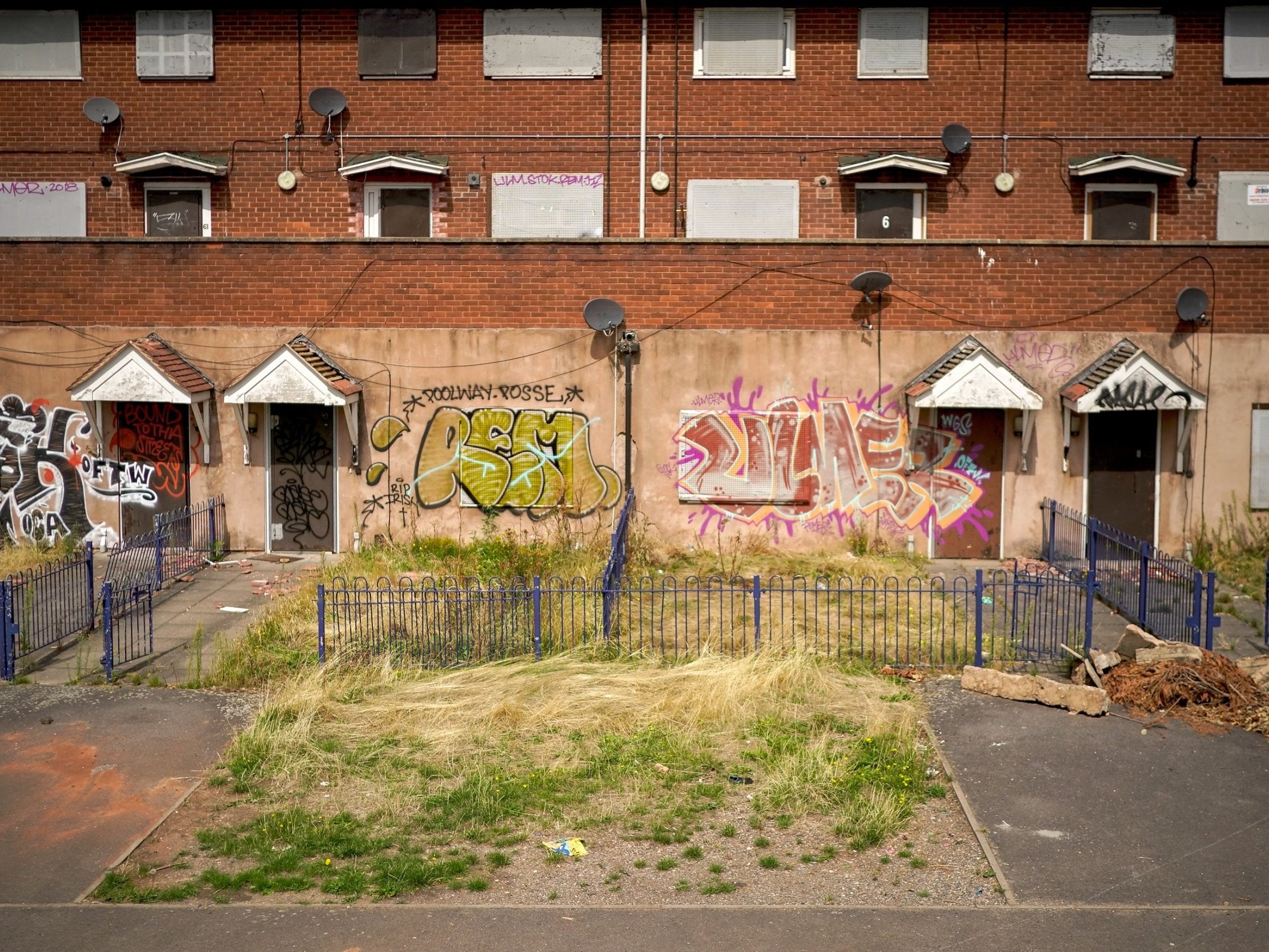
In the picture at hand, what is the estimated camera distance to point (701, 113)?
21.0 m

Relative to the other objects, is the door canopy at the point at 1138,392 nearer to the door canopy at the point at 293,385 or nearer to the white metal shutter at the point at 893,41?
the white metal shutter at the point at 893,41

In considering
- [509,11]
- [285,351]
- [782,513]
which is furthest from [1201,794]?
[509,11]

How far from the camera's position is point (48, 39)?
69.9ft

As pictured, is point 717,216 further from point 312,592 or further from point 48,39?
point 48,39

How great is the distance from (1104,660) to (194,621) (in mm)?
9664

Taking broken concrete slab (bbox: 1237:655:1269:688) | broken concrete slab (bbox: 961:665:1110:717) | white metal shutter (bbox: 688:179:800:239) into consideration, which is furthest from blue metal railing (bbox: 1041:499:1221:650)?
white metal shutter (bbox: 688:179:800:239)

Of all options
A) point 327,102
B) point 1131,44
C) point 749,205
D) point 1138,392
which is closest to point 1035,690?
point 1138,392

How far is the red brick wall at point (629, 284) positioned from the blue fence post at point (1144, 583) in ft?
17.3

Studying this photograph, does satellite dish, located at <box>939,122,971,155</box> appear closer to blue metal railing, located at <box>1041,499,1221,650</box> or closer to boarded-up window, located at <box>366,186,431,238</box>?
blue metal railing, located at <box>1041,499,1221,650</box>

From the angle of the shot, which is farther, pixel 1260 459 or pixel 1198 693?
pixel 1260 459

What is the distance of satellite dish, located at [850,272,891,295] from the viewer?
17.0 meters

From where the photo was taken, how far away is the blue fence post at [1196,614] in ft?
40.7

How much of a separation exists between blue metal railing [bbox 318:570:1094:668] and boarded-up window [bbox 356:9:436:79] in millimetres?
11120

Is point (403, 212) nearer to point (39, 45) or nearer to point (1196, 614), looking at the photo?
point (39, 45)
